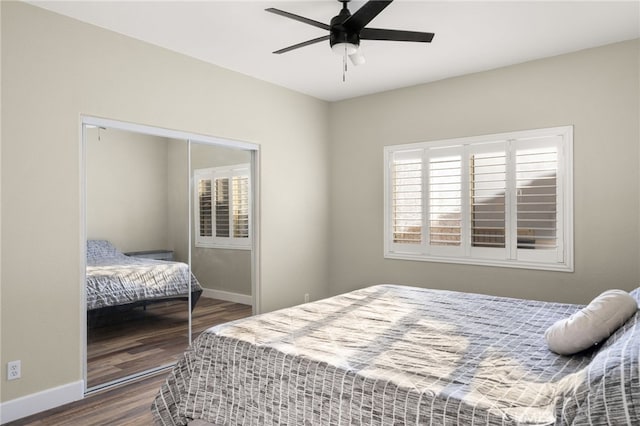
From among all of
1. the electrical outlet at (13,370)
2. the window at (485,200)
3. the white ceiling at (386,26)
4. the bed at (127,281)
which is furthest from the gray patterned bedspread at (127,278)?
the window at (485,200)

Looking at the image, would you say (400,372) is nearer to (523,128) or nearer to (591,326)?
(591,326)

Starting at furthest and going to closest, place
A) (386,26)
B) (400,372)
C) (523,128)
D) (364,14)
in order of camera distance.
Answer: (523,128)
(386,26)
(364,14)
(400,372)

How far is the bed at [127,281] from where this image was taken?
124 inches

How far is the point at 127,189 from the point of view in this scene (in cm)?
340

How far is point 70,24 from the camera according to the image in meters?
3.00

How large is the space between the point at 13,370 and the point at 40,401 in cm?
28

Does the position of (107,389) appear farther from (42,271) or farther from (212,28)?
(212,28)

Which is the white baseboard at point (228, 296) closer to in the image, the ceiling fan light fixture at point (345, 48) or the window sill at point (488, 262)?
the window sill at point (488, 262)

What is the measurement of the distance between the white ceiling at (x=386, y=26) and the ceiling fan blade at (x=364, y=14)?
36cm

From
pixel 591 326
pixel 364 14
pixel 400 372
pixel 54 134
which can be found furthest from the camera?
pixel 54 134

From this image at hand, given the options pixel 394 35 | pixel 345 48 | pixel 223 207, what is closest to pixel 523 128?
pixel 394 35

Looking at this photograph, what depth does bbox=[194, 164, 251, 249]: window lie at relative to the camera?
154 inches

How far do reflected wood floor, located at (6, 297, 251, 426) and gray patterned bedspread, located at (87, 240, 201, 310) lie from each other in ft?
0.62

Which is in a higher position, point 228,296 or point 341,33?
point 341,33
